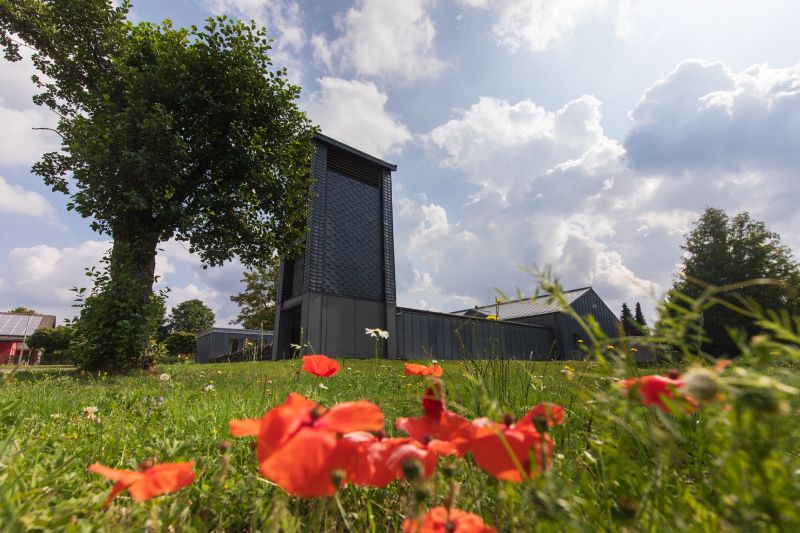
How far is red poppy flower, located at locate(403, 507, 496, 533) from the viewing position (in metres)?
0.57

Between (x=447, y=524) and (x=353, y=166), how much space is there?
1782 cm

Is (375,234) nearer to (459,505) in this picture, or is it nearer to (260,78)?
(260,78)

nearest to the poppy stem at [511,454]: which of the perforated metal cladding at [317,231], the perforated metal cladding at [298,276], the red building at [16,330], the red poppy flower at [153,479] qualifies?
the red poppy flower at [153,479]

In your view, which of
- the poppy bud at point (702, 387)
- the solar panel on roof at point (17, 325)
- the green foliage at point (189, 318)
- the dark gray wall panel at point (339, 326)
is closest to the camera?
the poppy bud at point (702, 387)

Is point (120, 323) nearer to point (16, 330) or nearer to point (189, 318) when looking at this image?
point (16, 330)

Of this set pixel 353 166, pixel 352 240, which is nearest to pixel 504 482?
pixel 352 240

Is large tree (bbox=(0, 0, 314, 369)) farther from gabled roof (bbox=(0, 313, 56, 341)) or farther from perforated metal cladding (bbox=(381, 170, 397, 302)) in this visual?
gabled roof (bbox=(0, 313, 56, 341))

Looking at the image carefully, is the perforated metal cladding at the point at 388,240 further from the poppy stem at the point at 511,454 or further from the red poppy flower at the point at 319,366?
the poppy stem at the point at 511,454

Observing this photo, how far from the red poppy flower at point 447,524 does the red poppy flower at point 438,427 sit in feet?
0.32

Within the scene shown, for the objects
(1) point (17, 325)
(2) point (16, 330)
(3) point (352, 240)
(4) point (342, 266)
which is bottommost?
(2) point (16, 330)

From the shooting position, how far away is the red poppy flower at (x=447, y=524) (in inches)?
22.3

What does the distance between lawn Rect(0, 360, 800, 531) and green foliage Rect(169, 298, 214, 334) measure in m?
67.2

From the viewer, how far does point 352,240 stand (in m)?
16.6

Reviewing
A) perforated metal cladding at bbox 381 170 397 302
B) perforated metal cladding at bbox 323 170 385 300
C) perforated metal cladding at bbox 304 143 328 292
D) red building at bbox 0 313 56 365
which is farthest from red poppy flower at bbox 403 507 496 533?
red building at bbox 0 313 56 365
